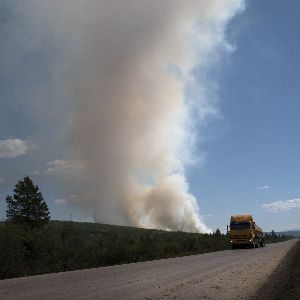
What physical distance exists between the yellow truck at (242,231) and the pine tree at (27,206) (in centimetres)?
2623

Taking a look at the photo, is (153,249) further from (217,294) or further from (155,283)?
(217,294)

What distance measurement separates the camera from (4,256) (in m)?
19.5

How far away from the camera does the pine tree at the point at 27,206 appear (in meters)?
61.5

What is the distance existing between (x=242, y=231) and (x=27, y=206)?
29511 mm

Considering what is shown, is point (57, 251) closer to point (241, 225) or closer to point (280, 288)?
point (280, 288)

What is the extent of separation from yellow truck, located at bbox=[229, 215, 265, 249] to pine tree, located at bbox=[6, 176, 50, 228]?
26228 mm

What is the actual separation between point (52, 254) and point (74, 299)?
47.3 feet

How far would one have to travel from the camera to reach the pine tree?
61.5 metres

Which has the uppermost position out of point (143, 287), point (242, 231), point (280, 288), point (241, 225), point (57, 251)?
point (241, 225)

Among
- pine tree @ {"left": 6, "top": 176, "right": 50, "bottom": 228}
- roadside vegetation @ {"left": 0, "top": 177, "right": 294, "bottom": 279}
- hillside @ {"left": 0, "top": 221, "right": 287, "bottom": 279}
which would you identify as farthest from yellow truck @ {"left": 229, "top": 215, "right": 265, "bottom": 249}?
pine tree @ {"left": 6, "top": 176, "right": 50, "bottom": 228}

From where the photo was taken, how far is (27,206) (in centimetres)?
6216

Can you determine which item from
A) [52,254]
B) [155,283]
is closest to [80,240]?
[52,254]

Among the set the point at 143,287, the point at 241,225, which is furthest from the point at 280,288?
Answer: the point at 241,225

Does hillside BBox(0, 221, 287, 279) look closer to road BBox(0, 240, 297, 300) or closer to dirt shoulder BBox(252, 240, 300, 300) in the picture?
road BBox(0, 240, 297, 300)
